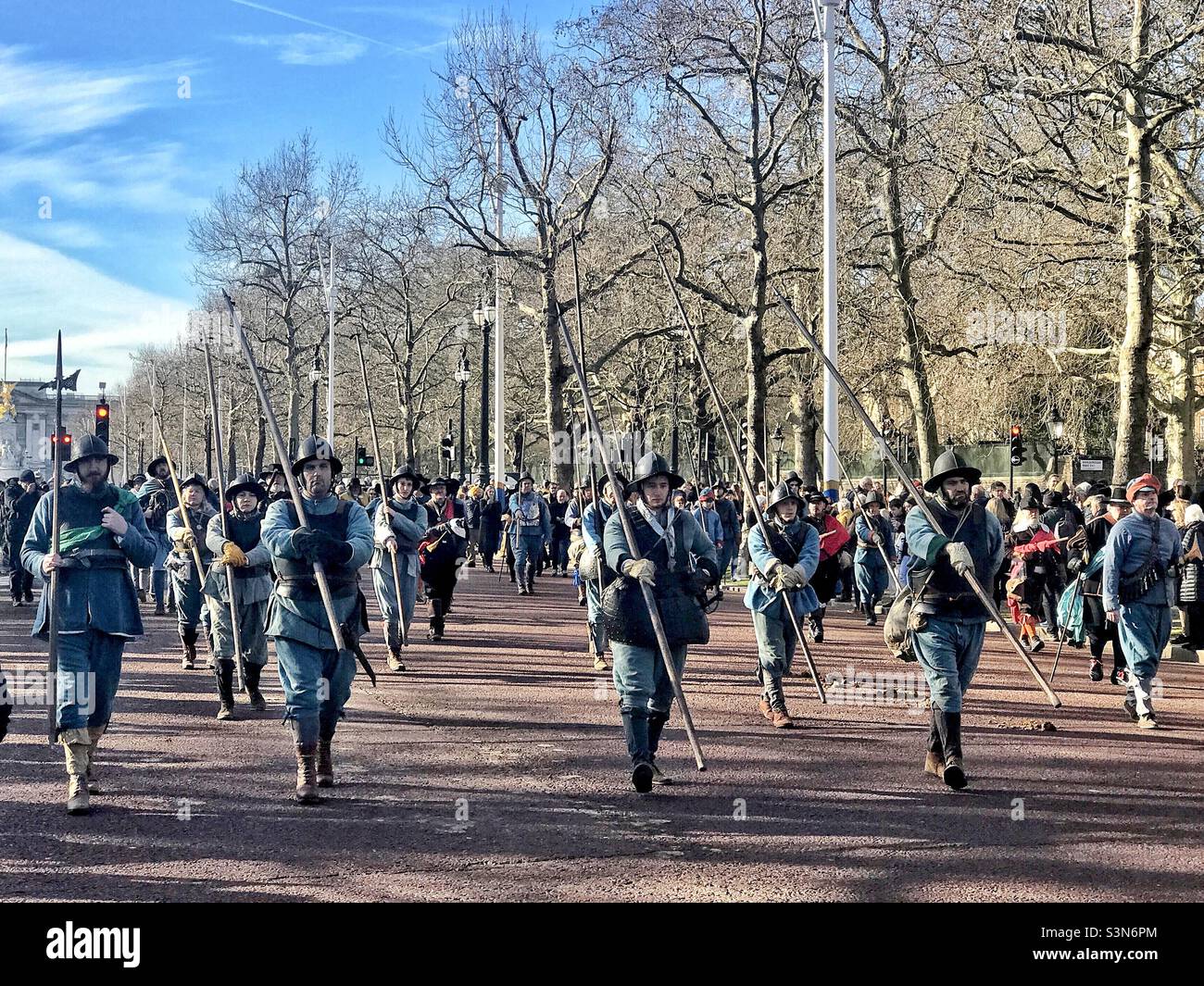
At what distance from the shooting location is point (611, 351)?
109ft

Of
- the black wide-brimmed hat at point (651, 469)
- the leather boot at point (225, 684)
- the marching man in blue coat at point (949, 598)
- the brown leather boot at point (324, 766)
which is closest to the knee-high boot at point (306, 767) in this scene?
the brown leather boot at point (324, 766)

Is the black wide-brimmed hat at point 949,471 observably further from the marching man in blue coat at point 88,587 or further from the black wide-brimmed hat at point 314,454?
the marching man in blue coat at point 88,587

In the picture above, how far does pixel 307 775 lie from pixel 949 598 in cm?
384

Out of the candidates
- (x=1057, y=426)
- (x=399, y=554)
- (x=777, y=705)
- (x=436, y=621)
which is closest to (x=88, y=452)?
(x=777, y=705)

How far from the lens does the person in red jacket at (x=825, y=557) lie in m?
17.1

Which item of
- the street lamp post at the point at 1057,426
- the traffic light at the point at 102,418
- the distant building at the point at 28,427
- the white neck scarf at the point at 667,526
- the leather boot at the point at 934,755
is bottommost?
the leather boot at the point at 934,755

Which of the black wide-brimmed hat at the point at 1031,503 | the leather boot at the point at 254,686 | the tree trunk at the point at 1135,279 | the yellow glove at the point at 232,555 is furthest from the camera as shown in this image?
the tree trunk at the point at 1135,279

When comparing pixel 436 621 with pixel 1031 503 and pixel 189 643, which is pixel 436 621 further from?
pixel 1031 503

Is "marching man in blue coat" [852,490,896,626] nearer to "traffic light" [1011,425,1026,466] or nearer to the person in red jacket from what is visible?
the person in red jacket

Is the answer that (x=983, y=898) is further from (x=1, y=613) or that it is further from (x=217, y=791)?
(x=1, y=613)

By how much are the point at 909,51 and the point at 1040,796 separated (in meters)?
17.7

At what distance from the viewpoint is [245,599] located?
1127cm

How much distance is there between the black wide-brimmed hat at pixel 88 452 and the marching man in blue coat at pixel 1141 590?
7405 millimetres

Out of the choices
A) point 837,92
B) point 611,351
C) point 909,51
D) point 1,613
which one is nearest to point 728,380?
point 611,351
